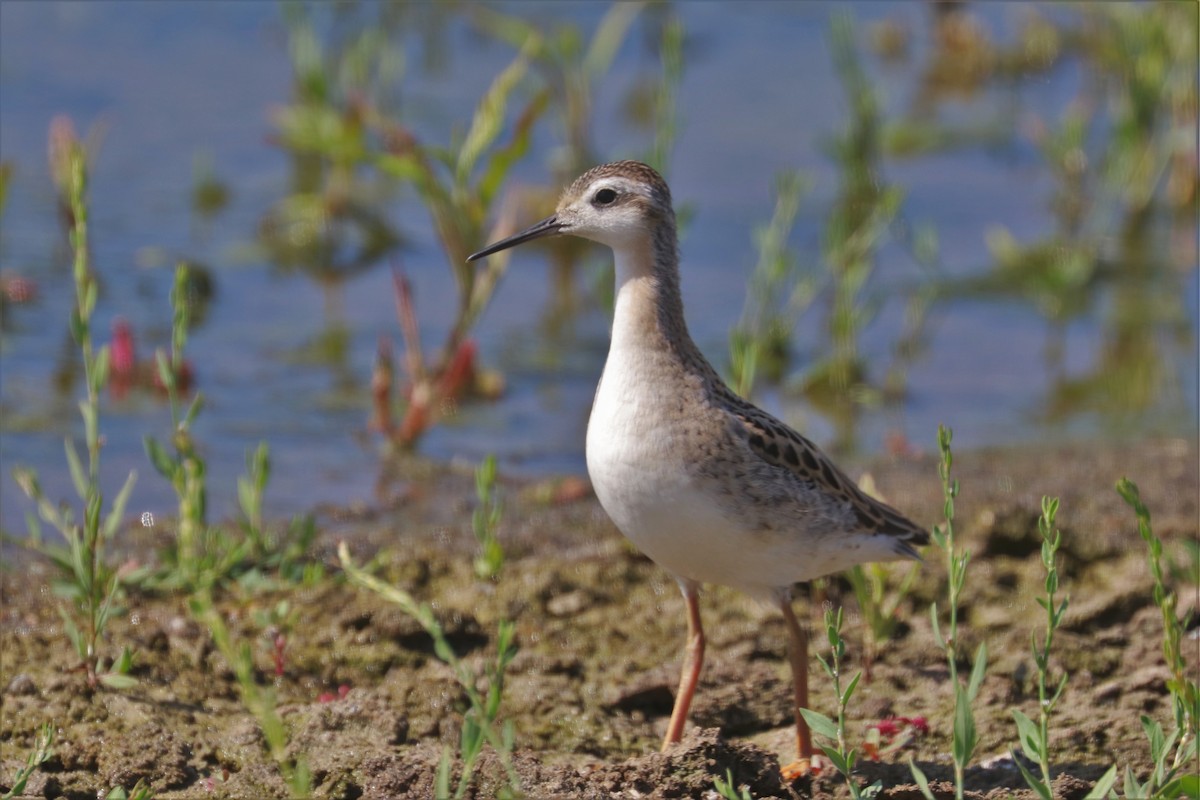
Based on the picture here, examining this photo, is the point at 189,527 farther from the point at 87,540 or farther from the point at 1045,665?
the point at 1045,665

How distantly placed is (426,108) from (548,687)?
7738mm

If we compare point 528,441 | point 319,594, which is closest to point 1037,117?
point 528,441

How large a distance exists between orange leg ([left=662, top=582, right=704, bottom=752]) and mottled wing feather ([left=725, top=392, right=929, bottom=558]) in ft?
1.71

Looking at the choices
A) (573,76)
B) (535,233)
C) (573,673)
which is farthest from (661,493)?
(573,76)

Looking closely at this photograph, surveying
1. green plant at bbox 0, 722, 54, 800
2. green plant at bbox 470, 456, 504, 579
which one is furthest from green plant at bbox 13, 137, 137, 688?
green plant at bbox 470, 456, 504, 579

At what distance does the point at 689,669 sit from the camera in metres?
5.52

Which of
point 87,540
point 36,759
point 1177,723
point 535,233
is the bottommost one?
point 36,759

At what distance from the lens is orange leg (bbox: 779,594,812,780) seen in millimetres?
5305

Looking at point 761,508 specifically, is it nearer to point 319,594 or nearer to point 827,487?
point 827,487

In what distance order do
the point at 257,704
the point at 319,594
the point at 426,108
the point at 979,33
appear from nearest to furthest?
the point at 257,704 → the point at 319,594 → the point at 426,108 → the point at 979,33

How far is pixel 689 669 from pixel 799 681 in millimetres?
355

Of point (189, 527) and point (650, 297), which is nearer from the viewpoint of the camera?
point (650, 297)

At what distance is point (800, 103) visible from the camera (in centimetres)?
1352

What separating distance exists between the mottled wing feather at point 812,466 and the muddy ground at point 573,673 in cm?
53
